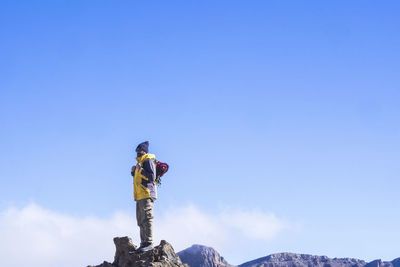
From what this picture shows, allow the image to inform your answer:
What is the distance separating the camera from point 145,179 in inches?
757

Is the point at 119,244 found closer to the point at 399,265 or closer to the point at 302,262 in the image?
the point at 302,262

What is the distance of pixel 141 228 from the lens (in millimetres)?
19109

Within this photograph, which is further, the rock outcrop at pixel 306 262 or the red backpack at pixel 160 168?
the rock outcrop at pixel 306 262

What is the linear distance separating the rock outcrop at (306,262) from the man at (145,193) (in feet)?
341

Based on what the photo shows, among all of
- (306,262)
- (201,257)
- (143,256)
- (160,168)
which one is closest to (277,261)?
(306,262)

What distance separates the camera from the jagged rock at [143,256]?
17.2 metres

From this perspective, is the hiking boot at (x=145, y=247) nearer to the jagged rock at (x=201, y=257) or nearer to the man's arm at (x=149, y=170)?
the man's arm at (x=149, y=170)

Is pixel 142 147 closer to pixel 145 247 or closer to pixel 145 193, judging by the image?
pixel 145 193

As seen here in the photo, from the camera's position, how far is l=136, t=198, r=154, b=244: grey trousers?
18.9m

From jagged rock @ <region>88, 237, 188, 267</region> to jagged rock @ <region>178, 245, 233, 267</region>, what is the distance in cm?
9671

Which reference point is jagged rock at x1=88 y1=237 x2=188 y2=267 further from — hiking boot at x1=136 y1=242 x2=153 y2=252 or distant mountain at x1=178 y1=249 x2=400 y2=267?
distant mountain at x1=178 y1=249 x2=400 y2=267

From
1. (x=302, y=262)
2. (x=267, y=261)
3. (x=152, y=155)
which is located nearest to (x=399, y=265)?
(x=302, y=262)

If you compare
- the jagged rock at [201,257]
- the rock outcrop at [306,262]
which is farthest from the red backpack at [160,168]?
the rock outcrop at [306,262]

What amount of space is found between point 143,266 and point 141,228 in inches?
77.5
